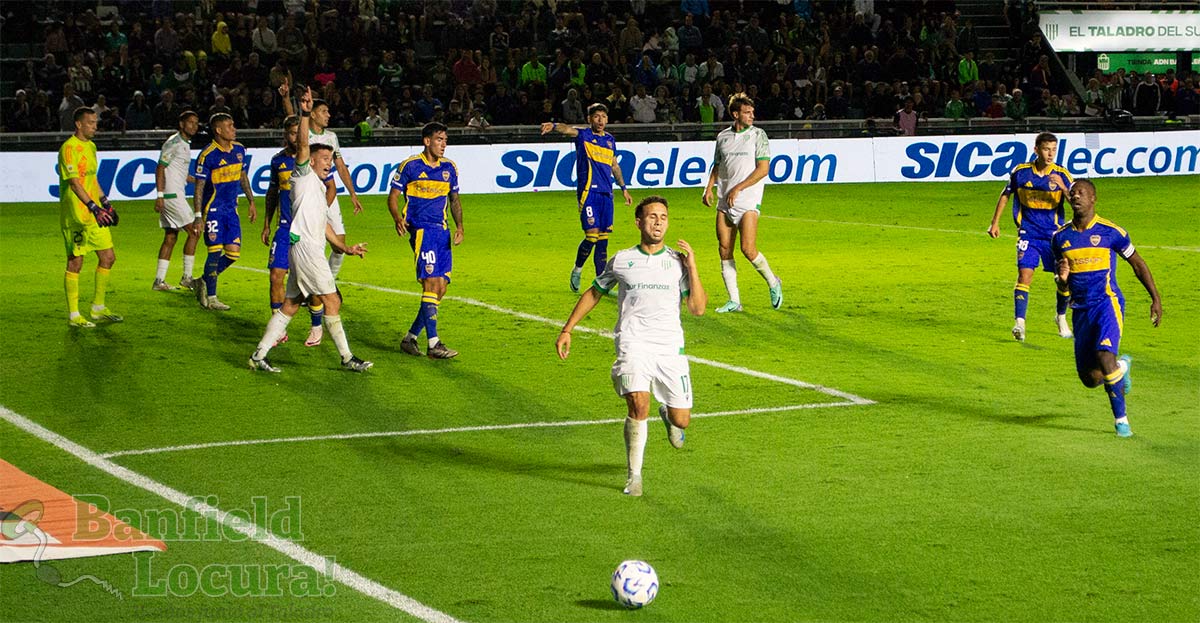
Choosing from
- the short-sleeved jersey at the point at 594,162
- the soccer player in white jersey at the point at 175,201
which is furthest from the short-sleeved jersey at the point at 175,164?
the short-sleeved jersey at the point at 594,162

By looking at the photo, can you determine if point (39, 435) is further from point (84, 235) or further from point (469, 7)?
point (469, 7)

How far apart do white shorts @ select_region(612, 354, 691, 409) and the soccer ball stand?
1915mm

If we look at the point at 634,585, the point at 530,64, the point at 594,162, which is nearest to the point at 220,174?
the point at 594,162

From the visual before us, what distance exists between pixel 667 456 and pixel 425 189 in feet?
15.4

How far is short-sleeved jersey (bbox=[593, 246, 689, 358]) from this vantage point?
851 centimetres

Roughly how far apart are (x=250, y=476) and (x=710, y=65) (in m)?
27.8

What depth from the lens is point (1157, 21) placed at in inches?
1699

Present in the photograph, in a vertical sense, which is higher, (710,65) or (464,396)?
(710,65)

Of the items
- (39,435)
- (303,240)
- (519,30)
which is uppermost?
(519,30)

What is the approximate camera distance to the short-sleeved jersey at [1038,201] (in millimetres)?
14258

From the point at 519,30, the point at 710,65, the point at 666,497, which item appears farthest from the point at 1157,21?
the point at 666,497

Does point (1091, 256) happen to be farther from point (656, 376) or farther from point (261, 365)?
point (261, 365)

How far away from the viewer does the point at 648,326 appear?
28.0 feet

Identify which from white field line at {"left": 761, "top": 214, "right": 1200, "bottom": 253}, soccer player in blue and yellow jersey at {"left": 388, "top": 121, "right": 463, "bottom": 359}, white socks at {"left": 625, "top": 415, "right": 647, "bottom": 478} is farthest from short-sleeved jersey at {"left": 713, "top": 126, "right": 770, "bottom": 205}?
white field line at {"left": 761, "top": 214, "right": 1200, "bottom": 253}
